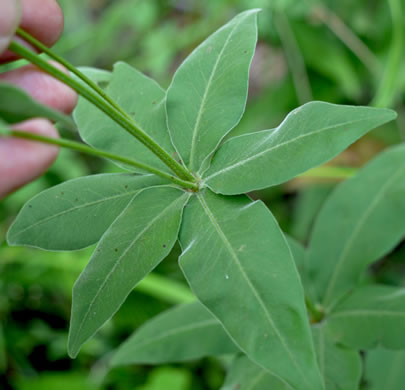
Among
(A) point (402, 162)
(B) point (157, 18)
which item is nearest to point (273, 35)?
(B) point (157, 18)

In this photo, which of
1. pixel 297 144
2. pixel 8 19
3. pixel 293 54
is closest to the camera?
pixel 8 19

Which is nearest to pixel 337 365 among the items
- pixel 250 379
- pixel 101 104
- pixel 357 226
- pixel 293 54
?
pixel 250 379

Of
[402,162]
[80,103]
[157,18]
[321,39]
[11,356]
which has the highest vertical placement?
[80,103]

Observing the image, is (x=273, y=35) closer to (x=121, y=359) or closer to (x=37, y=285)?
(x=37, y=285)

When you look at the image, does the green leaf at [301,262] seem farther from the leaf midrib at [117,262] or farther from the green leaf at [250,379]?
the leaf midrib at [117,262]

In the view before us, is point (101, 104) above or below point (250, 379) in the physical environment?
above

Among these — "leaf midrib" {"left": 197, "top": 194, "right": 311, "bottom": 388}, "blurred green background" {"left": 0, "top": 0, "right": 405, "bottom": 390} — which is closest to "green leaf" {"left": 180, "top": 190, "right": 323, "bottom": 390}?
"leaf midrib" {"left": 197, "top": 194, "right": 311, "bottom": 388}

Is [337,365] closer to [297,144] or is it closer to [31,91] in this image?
[297,144]
